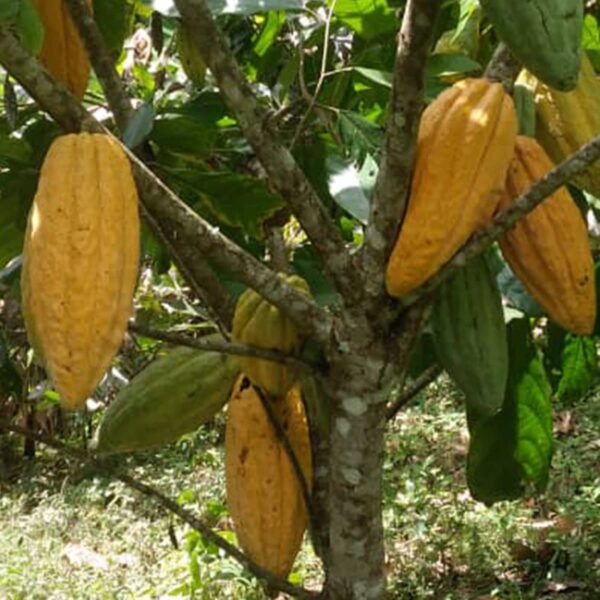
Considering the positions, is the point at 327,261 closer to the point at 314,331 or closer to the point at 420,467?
the point at 314,331

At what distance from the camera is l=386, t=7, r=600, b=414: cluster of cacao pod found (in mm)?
872

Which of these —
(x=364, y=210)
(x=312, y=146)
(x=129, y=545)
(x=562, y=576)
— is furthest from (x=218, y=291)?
(x=129, y=545)

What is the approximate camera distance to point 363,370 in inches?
39.8

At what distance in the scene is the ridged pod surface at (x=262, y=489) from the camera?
1084 millimetres

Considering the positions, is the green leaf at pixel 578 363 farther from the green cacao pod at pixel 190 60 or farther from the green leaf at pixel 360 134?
the green cacao pod at pixel 190 60

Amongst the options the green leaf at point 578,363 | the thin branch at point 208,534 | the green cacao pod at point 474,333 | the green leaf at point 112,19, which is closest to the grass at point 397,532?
the green leaf at point 578,363

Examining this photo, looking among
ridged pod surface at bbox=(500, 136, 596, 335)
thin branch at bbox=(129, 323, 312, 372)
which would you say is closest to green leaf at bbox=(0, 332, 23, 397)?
thin branch at bbox=(129, 323, 312, 372)

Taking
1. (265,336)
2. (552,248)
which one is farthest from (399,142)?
(265,336)

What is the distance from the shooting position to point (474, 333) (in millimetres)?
973

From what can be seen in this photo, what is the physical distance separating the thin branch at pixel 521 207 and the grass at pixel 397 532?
2043mm

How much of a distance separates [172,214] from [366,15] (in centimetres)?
45

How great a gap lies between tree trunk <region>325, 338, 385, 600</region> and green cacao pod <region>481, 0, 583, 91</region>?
0.37 meters

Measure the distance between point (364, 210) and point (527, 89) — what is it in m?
0.20

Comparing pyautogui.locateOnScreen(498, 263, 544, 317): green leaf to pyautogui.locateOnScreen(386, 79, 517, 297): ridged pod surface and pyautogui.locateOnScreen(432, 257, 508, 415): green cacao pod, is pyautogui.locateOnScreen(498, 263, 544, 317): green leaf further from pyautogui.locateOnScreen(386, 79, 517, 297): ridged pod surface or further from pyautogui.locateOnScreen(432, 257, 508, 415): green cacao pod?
pyautogui.locateOnScreen(386, 79, 517, 297): ridged pod surface
